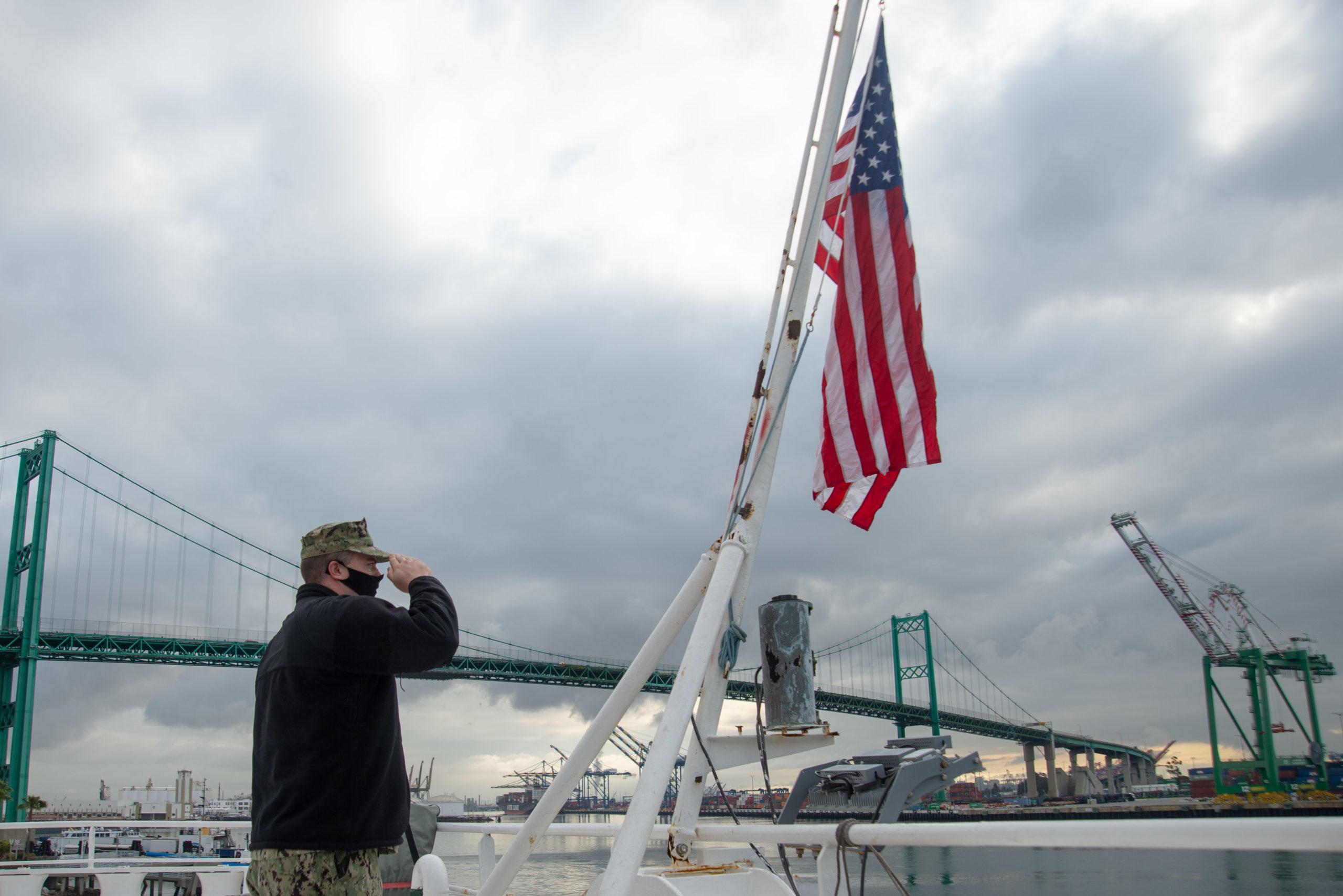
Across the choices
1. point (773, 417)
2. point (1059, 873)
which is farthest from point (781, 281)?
point (1059, 873)

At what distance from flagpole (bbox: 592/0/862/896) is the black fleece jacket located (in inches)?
20.0

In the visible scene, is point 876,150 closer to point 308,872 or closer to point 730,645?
point 730,645

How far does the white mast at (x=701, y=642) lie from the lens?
7.04 ft

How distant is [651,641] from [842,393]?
4.09 feet

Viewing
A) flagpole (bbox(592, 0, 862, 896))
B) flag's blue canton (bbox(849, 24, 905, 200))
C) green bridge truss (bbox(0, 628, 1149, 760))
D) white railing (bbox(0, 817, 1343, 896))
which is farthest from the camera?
green bridge truss (bbox(0, 628, 1149, 760))

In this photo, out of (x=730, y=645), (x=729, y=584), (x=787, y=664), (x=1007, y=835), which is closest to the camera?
(x=1007, y=835)

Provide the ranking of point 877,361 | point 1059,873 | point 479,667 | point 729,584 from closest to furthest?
point 729,584 → point 877,361 → point 1059,873 → point 479,667

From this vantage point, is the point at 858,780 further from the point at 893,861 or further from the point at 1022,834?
the point at 893,861

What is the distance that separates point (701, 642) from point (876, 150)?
2085mm

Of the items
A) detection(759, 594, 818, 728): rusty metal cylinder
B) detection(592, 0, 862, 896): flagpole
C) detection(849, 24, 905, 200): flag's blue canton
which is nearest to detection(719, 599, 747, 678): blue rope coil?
detection(592, 0, 862, 896): flagpole

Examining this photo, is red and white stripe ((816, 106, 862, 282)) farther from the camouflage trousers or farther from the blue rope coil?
the camouflage trousers

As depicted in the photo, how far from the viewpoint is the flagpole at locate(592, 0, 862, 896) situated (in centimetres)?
207

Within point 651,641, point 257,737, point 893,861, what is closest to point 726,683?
point 651,641

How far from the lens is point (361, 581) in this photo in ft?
7.13
